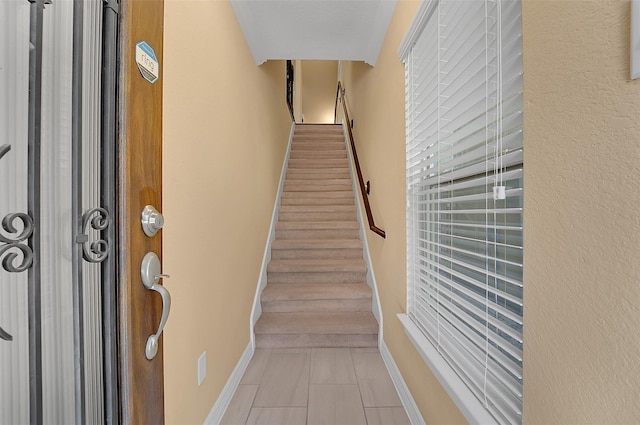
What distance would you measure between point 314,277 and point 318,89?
6998 millimetres

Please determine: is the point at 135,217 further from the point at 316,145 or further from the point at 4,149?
the point at 316,145

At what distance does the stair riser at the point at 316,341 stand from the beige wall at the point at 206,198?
0.20m

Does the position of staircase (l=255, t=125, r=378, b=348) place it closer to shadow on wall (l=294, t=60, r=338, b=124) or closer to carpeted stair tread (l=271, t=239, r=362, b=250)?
carpeted stair tread (l=271, t=239, r=362, b=250)

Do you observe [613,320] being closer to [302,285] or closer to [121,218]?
[121,218]

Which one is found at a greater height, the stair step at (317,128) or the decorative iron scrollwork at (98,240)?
the stair step at (317,128)

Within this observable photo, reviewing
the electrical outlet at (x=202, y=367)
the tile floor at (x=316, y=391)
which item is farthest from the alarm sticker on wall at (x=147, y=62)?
the tile floor at (x=316, y=391)

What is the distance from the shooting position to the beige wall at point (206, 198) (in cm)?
109

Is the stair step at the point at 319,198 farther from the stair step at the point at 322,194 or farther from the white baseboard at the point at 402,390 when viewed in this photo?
the white baseboard at the point at 402,390

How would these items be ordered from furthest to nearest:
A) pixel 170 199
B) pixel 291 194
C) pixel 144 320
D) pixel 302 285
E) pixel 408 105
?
pixel 291 194 → pixel 302 285 → pixel 408 105 → pixel 170 199 → pixel 144 320

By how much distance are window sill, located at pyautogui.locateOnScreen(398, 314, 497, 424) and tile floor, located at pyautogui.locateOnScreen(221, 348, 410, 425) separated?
54 centimetres

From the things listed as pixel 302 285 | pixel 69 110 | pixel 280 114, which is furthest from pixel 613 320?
pixel 280 114

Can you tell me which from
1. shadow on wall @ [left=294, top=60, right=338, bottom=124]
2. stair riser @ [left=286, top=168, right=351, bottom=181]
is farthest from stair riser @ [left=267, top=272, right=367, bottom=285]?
shadow on wall @ [left=294, top=60, right=338, bottom=124]

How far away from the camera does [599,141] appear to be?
0.52m

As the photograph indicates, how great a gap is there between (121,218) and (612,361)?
0.98m
